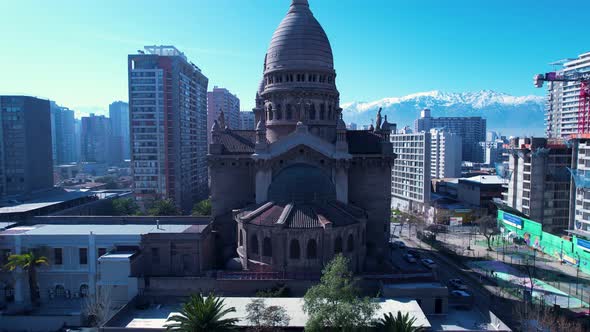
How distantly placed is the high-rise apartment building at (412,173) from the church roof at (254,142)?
3622cm

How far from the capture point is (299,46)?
51969 mm

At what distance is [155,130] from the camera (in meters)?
81.6

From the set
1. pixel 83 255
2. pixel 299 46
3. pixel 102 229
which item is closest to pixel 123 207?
pixel 102 229

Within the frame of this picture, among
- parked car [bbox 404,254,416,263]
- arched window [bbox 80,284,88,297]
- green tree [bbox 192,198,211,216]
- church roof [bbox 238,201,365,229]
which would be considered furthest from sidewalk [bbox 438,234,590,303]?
arched window [bbox 80,284,88,297]

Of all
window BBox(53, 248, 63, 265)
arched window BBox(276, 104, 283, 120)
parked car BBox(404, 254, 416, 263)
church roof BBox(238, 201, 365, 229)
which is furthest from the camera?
arched window BBox(276, 104, 283, 120)

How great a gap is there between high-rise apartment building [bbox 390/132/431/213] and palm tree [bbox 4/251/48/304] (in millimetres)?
68533

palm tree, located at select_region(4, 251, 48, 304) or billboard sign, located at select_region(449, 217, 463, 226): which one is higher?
palm tree, located at select_region(4, 251, 48, 304)

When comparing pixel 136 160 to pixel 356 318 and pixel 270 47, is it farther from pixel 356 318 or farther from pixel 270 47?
pixel 356 318

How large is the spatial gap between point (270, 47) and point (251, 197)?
20.9 metres

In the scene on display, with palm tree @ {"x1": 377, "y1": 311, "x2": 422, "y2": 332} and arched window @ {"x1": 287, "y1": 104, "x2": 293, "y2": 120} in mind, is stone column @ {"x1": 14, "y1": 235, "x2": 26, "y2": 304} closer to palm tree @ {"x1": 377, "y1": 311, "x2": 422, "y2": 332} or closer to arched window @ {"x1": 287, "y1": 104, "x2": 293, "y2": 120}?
arched window @ {"x1": 287, "y1": 104, "x2": 293, "y2": 120}

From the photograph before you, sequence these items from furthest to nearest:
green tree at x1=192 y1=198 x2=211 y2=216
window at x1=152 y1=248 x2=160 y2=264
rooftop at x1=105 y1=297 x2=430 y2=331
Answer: green tree at x1=192 y1=198 x2=211 y2=216 → window at x1=152 y1=248 x2=160 y2=264 → rooftop at x1=105 y1=297 x2=430 y2=331

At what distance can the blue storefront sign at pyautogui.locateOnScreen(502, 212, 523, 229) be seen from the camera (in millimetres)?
68500

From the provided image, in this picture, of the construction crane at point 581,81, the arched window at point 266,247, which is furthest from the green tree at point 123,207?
the construction crane at point 581,81

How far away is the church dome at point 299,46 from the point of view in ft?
170
